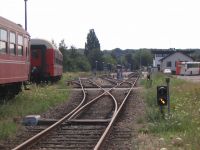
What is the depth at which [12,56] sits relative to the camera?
1675cm

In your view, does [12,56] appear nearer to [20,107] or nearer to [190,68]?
[20,107]

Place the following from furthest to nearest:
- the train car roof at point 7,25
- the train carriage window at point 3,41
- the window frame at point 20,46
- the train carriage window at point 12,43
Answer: the window frame at point 20,46 → the train carriage window at point 12,43 → the train car roof at point 7,25 → the train carriage window at point 3,41

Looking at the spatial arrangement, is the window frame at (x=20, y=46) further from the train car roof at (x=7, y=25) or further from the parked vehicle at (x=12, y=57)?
the train car roof at (x=7, y=25)

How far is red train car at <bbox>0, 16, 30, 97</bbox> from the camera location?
1543 cm

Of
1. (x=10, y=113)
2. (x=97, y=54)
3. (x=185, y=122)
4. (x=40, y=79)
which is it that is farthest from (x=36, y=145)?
(x=97, y=54)

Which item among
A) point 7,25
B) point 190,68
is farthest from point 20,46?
point 190,68

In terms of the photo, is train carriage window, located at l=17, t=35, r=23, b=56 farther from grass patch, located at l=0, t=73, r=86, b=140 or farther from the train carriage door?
the train carriage door

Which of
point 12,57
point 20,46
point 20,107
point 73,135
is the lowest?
point 73,135

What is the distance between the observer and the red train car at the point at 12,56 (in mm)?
15430

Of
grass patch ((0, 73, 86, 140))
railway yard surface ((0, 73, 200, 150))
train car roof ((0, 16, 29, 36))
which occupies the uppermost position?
train car roof ((0, 16, 29, 36))

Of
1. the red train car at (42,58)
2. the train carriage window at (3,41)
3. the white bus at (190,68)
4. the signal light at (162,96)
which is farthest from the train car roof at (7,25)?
the white bus at (190,68)

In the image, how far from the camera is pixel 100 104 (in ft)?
66.9

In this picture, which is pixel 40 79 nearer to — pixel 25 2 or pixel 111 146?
pixel 25 2

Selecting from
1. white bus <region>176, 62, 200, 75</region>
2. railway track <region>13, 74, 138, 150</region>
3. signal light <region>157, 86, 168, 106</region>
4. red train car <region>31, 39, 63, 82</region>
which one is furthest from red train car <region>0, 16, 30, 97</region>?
white bus <region>176, 62, 200, 75</region>
